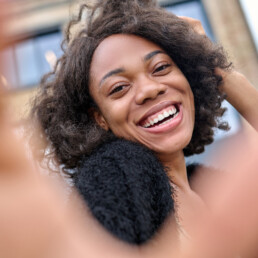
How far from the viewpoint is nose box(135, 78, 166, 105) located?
4.64 feet

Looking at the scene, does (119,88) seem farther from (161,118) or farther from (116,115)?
(161,118)

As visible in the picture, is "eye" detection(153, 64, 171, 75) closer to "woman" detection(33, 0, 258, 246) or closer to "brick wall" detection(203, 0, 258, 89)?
"woman" detection(33, 0, 258, 246)

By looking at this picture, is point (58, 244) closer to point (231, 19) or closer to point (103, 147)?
point (103, 147)

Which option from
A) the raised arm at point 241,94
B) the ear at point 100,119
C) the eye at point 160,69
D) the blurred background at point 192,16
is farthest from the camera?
the blurred background at point 192,16

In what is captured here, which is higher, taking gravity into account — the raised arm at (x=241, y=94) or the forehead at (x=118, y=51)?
the forehead at (x=118, y=51)

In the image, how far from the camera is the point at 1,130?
24.4 inches

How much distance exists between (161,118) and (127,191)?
51 cm

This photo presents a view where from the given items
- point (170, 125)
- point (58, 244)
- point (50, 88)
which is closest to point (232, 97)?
point (170, 125)

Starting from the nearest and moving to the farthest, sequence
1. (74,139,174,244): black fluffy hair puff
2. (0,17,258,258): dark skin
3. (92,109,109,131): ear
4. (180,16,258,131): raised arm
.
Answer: (0,17,258,258): dark skin < (74,139,174,244): black fluffy hair puff < (92,109,109,131): ear < (180,16,258,131): raised arm

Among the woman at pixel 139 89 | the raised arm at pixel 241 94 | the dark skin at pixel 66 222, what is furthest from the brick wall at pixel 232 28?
the dark skin at pixel 66 222

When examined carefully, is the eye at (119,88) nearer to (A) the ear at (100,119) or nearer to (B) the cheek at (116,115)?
(B) the cheek at (116,115)

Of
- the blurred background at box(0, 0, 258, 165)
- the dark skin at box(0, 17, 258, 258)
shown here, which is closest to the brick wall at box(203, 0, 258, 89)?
the blurred background at box(0, 0, 258, 165)

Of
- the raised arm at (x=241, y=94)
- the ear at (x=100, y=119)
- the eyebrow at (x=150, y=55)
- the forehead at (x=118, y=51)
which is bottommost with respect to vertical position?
the raised arm at (x=241, y=94)

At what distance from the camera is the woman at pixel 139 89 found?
1467 millimetres
